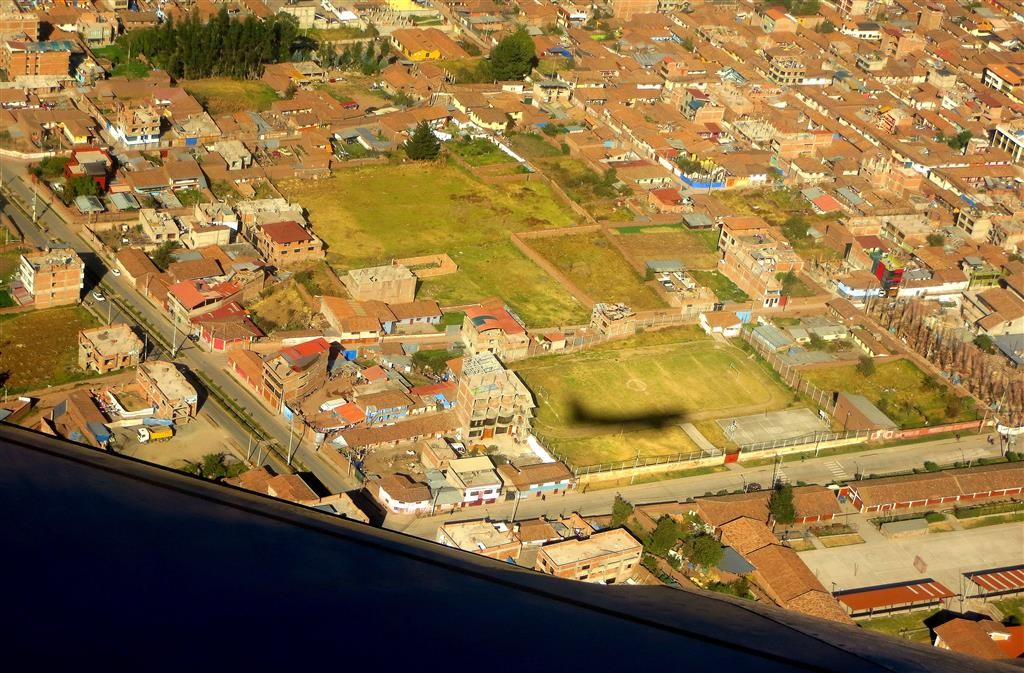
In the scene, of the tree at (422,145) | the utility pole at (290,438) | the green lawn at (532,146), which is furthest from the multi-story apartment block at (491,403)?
the green lawn at (532,146)

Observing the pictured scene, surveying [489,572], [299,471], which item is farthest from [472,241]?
[489,572]

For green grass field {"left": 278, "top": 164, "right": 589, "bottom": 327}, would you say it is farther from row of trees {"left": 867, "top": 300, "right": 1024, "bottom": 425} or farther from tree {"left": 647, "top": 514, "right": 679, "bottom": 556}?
row of trees {"left": 867, "top": 300, "right": 1024, "bottom": 425}

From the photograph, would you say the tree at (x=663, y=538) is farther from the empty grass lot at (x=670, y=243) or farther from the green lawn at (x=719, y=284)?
the empty grass lot at (x=670, y=243)

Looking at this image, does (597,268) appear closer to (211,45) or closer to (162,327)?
(162,327)

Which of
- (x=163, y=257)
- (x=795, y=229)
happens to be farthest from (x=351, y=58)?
(x=795, y=229)

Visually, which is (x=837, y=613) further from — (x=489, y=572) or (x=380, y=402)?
(x=489, y=572)
